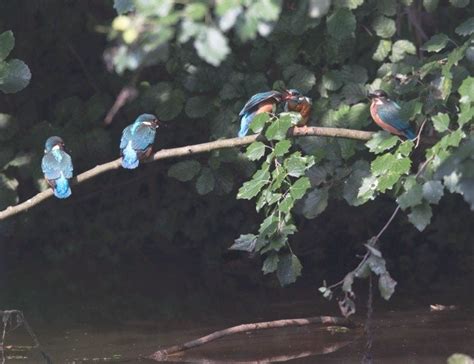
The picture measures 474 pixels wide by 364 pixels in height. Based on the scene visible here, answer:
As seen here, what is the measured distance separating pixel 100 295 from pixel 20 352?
5.51 feet

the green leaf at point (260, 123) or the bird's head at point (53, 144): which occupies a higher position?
the bird's head at point (53, 144)

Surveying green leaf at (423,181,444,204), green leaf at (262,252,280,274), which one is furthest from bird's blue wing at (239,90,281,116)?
green leaf at (423,181,444,204)

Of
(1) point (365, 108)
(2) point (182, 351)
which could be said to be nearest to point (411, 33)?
(1) point (365, 108)

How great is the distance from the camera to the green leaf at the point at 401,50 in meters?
5.63

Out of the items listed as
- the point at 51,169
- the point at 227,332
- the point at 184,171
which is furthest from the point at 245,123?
the point at 51,169

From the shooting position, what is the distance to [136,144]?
559cm

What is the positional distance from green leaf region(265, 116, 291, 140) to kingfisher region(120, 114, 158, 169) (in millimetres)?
1125

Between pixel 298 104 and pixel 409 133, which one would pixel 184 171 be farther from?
pixel 409 133

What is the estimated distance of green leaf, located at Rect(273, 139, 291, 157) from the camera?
4.41 meters

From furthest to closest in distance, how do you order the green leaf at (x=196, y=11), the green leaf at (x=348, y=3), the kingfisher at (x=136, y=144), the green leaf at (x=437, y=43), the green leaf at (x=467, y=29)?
the kingfisher at (x=136, y=144) < the green leaf at (x=348, y=3) < the green leaf at (x=437, y=43) < the green leaf at (x=467, y=29) < the green leaf at (x=196, y=11)

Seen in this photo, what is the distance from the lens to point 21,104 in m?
7.39

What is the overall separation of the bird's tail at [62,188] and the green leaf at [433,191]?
251 cm

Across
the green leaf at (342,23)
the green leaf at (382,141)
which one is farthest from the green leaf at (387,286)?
the green leaf at (342,23)

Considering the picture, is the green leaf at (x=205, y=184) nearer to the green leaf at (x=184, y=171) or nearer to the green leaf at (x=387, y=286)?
the green leaf at (x=184, y=171)
